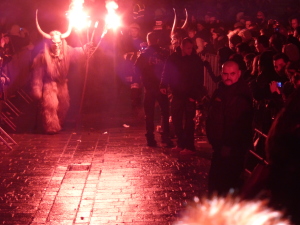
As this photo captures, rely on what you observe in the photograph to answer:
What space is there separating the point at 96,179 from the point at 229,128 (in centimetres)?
307

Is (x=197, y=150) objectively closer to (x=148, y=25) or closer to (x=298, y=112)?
(x=298, y=112)

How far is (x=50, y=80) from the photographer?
14.6 metres

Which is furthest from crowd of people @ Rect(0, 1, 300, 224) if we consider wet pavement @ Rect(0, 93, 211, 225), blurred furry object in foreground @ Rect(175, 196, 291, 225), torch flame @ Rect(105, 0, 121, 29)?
torch flame @ Rect(105, 0, 121, 29)

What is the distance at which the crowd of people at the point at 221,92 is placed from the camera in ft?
18.6

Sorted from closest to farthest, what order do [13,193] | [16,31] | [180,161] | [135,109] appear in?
[13,193] → [180,161] → [135,109] → [16,31]

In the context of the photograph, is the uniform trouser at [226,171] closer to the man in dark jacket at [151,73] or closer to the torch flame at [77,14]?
the man in dark jacket at [151,73]

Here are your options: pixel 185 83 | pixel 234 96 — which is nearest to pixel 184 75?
pixel 185 83

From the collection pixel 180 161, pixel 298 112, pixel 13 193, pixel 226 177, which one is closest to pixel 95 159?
pixel 180 161

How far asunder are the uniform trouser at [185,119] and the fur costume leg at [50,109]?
298cm

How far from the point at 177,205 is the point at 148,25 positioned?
57.9ft

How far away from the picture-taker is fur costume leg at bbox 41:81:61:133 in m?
14.3

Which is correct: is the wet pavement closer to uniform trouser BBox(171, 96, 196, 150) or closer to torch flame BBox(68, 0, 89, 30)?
uniform trouser BBox(171, 96, 196, 150)

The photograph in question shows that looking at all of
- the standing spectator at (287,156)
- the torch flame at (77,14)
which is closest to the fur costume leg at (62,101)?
the torch flame at (77,14)

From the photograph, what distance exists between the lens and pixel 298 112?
5.57m
